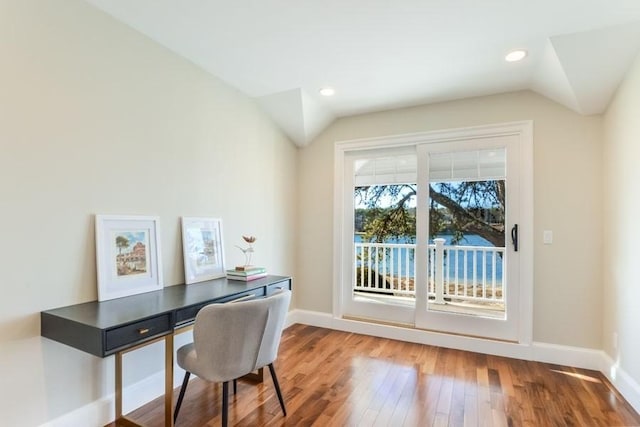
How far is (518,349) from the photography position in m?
2.97

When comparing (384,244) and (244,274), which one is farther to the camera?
(384,244)

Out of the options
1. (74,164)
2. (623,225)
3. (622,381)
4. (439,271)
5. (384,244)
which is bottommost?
(622,381)

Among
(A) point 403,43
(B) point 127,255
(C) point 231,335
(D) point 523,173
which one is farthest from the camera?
(D) point 523,173

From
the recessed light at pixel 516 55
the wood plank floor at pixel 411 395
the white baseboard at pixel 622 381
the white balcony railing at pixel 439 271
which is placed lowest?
the wood plank floor at pixel 411 395

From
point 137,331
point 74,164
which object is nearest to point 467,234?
point 137,331

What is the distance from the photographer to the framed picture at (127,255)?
1983mm

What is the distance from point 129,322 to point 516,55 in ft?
9.99

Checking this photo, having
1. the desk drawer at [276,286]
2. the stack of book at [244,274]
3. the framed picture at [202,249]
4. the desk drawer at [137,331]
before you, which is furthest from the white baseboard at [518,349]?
the desk drawer at [137,331]

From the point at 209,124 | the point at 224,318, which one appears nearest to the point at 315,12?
the point at 209,124

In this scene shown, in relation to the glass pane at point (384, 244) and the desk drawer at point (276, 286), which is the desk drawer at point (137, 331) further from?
the glass pane at point (384, 244)

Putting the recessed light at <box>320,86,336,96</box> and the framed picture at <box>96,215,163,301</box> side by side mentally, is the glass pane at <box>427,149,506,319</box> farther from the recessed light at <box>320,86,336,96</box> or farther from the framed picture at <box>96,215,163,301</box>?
the framed picture at <box>96,215,163,301</box>

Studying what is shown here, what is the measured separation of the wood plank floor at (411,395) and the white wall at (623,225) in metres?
0.39

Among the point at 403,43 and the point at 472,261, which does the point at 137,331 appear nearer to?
the point at 403,43

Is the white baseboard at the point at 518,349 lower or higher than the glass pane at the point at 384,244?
lower
